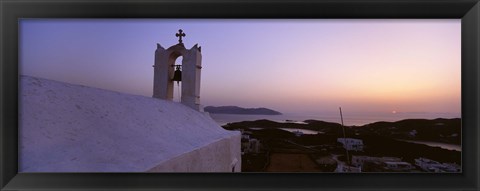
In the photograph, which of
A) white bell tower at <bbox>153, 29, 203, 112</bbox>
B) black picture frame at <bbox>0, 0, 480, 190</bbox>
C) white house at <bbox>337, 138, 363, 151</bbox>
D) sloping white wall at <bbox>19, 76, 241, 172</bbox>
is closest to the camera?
black picture frame at <bbox>0, 0, 480, 190</bbox>

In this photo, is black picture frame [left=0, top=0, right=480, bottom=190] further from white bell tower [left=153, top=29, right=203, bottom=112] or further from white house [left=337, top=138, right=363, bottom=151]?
white house [left=337, top=138, right=363, bottom=151]

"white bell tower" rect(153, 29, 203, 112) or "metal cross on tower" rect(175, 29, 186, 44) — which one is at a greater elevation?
"metal cross on tower" rect(175, 29, 186, 44)

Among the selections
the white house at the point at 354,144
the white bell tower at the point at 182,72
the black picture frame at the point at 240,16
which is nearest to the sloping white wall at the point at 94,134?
the black picture frame at the point at 240,16

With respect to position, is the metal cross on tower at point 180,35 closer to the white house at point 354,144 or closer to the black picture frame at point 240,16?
the black picture frame at point 240,16

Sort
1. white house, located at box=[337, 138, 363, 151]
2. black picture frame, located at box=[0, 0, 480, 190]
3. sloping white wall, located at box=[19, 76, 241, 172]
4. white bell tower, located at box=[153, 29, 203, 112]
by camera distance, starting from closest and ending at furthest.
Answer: black picture frame, located at box=[0, 0, 480, 190], sloping white wall, located at box=[19, 76, 241, 172], white bell tower, located at box=[153, 29, 203, 112], white house, located at box=[337, 138, 363, 151]

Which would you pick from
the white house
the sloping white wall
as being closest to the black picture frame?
the sloping white wall

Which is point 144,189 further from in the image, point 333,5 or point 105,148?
point 105,148

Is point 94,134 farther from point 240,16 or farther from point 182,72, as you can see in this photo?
point 182,72

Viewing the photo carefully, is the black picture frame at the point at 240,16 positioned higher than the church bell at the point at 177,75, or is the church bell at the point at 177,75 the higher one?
the church bell at the point at 177,75
